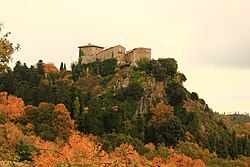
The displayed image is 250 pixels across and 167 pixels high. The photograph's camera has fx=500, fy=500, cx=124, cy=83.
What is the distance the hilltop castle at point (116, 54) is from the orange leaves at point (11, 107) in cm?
4117

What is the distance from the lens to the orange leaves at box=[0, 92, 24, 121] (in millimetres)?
65312

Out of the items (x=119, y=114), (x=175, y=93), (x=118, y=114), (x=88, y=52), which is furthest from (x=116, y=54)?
(x=118, y=114)

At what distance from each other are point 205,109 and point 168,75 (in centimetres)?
1132

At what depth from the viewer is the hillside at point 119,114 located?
62.4 metres

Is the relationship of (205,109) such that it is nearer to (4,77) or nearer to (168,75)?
(168,75)

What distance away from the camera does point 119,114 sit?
3061 inches

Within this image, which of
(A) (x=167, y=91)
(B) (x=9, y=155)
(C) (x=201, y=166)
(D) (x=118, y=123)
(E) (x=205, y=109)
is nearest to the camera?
(B) (x=9, y=155)

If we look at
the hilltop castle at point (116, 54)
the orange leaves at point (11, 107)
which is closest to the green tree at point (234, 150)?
the hilltop castle at point (116, 54)

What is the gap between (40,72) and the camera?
9162cm

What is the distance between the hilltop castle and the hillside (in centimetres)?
214

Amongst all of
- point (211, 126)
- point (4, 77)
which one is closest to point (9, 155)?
point (4, 77)

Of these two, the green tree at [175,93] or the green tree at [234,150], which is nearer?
the green tree at [234,150]

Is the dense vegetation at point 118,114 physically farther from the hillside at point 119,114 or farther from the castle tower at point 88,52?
the castle tower at point 88,52

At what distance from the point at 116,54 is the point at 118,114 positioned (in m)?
33.4
